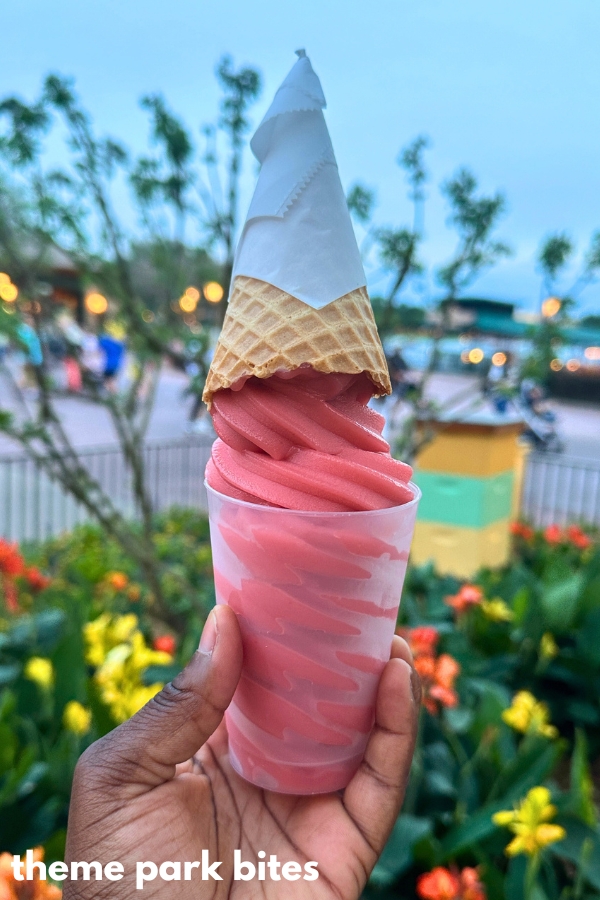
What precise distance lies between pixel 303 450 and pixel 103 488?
6.74 m

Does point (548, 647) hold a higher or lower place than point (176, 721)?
lower

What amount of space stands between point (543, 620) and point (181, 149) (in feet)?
9.46

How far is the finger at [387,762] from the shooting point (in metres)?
1.22

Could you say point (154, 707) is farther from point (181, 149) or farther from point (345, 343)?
point (181, 149)

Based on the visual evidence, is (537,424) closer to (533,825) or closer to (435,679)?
(435,679)

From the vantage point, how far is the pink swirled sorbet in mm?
1106

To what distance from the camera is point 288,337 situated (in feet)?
3.69

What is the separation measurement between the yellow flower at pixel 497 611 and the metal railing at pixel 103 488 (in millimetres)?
3510

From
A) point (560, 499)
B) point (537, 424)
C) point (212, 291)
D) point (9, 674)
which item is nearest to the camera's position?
point (9, 674)

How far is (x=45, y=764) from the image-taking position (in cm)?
200

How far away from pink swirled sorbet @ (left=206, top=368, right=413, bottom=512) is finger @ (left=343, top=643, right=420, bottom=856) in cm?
38

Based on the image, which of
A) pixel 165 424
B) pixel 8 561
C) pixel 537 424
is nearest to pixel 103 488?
pixel 8 561

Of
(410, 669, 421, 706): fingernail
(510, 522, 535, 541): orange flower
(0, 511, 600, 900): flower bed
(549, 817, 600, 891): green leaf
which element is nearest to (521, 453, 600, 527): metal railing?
(510, 522, 535, 541): orange flower

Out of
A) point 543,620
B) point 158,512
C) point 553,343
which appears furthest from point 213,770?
point 158,512
